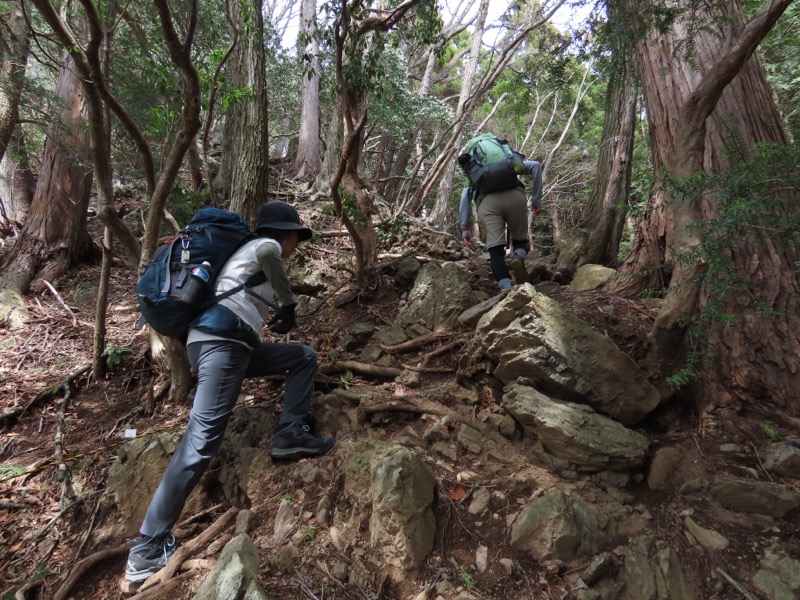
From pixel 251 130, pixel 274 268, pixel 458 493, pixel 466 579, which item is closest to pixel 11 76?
pixel 251 130

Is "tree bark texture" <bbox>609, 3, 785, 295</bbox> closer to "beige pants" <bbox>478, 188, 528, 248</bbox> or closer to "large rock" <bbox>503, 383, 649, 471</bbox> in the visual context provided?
"large rock" <bbox>503, 383, 649, 471</bbox>

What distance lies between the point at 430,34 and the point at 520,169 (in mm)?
2032

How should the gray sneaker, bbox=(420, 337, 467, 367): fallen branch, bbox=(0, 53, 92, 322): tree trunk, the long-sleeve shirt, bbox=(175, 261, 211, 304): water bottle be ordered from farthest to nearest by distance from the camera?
bbox=(0, 53, 92, 322): tree trunk
the gray sneaker
the long-sleeve shirt
bbox=(420, 337, 467, 367): fallen branch
bbox=(175, 261, 211, 304): water bottle

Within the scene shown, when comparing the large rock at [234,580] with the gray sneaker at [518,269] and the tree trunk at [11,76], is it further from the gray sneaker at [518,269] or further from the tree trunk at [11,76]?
the tree trunk at [11,76]

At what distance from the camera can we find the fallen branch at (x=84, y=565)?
2277 mm

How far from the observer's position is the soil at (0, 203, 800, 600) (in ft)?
7.30

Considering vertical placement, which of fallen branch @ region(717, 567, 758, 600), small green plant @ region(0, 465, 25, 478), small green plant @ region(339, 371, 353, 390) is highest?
small green plant @ region(339, 371, 353, 390)

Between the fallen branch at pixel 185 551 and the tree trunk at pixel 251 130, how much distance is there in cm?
351

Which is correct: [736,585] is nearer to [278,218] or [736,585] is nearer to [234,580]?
[234,580]

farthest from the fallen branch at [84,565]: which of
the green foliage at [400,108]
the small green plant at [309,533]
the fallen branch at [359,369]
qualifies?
the green foliage at [400,108]

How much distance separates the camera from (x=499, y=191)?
447cm

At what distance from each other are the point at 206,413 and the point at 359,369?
63.7 inches

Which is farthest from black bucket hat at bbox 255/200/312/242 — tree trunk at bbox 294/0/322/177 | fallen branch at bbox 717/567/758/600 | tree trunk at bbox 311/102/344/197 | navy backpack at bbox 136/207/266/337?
tree trunk at bbox 294/0/322/177

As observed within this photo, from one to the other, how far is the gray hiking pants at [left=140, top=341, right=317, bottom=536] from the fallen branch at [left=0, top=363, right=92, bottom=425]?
278 cm
